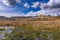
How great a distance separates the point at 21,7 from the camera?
15.2 ft

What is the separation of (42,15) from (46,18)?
0.11m

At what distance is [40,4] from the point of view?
4613 millimetres

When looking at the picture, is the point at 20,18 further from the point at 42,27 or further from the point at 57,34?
the point at 57,34

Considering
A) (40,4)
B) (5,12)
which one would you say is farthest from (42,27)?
(5,12)

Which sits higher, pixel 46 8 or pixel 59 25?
pixel 46 8

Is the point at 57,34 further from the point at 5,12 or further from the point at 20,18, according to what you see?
the point at 5,12

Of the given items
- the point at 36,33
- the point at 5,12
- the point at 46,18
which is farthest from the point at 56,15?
the point at 5,12

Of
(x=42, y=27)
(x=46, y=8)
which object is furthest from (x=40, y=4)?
(x=42, y=27)

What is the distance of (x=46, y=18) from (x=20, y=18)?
1.75 feet

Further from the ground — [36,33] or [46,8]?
[46,8]

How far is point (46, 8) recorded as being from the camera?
182 inches

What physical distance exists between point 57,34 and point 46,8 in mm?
589

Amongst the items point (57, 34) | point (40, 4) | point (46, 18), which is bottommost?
point (57, 34)

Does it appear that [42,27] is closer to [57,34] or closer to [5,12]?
[57,34]
